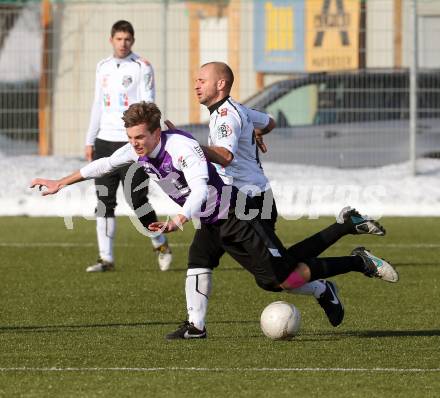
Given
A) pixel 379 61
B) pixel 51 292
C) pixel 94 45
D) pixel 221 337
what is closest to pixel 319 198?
pixel 379 61

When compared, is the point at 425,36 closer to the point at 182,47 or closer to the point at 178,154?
the point at 182,47

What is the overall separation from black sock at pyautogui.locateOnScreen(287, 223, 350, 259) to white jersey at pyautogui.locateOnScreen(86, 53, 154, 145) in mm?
4329

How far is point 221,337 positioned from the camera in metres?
8.98

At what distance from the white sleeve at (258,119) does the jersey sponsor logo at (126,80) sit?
3.68 m

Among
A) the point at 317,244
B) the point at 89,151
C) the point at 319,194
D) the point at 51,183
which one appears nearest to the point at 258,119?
the point at 317,244

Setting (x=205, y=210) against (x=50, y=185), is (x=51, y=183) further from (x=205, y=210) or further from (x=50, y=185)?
(x=205, y=210)

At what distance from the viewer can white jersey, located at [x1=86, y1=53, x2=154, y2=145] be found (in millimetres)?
13133

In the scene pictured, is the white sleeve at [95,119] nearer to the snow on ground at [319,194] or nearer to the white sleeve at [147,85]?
the white sleeve at [147,85]

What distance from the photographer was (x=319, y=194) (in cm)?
1959

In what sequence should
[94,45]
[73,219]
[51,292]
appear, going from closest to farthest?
[51,292] < [73,219] < [94,45]

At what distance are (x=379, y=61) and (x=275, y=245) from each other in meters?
11.7

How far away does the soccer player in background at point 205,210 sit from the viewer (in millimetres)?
8352

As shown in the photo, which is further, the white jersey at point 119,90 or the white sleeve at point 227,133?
the white jersey at point 119,90

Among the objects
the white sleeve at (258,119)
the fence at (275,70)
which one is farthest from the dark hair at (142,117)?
the fence at (275,70)
